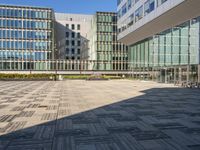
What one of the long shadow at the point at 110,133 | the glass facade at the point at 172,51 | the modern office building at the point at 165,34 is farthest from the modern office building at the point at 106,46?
the long shadow at the point at 110,133

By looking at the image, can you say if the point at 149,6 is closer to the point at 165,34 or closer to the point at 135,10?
the point at 135,10

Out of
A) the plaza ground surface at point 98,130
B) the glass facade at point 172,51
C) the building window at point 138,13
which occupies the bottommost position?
the plaza ground surface at point 98,130

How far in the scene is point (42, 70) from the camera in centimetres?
8250

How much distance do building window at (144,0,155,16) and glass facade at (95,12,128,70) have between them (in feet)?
169

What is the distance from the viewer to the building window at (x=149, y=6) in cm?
3432

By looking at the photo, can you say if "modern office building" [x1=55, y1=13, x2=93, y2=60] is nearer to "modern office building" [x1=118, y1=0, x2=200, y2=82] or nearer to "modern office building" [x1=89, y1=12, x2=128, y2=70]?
"modern office building" [x1=89, y1=12, x2=128, y2=70]

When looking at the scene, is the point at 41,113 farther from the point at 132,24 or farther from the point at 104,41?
the point at 104,41

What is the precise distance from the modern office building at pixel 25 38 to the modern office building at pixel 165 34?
1674 inches

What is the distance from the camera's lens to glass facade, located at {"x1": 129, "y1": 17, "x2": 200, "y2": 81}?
3584 cm

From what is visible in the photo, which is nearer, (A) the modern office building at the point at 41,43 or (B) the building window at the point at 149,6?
(B) the building window at the point at 149,6

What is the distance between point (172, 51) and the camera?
43.2 m

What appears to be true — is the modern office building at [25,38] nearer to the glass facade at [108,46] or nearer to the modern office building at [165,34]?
the glass facade at [108,46]

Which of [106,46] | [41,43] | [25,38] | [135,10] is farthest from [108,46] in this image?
[135,10]

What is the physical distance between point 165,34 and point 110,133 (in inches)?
1554
